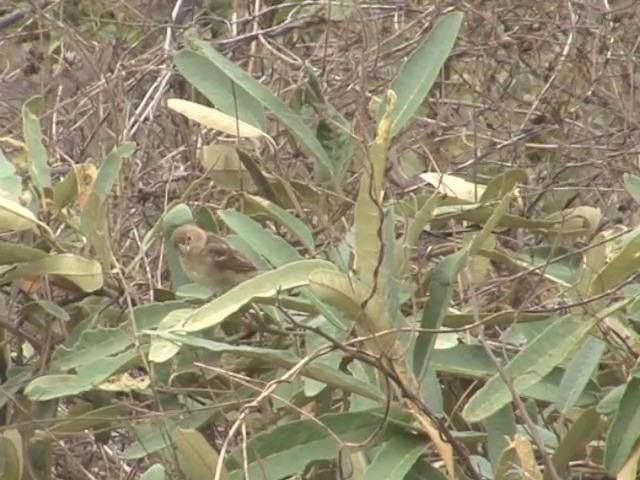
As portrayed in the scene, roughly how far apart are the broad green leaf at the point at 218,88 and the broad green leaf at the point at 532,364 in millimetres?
415

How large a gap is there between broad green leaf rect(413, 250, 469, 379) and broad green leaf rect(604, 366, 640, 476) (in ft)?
0.54

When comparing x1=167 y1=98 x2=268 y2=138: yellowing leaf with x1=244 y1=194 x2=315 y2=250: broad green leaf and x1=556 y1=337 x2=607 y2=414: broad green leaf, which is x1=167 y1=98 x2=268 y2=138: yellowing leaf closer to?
x1=244 y1=194 x2=315 y2=250: broad green leaf

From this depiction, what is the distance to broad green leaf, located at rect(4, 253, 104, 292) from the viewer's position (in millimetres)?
1212

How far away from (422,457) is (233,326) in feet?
0.81

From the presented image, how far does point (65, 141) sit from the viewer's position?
2217 millimetres

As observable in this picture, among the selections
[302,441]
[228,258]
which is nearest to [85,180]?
[228,258]

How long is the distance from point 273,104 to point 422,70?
0.50 feet

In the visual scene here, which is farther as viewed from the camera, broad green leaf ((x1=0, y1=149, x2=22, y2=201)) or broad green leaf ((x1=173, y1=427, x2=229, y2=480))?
broad green leaf ((x1=0, y1=149, x2=22, y2=201))

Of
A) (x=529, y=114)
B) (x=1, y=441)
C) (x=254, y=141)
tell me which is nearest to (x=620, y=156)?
(x=529, y=114)

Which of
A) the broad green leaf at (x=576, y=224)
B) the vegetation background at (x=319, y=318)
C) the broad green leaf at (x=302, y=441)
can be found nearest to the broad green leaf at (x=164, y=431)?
the vegetation background at (x=319, y=318)

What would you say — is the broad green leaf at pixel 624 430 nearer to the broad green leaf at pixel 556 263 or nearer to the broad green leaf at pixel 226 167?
the broad green leaf at pixel 556 263

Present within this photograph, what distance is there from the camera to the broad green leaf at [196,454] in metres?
1.06

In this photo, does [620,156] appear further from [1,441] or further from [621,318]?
[1,441]

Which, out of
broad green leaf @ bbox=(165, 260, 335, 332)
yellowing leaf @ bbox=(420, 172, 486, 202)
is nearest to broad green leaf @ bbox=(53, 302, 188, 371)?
broad green leaf @ bbox=(165, 260, 335, 332)
